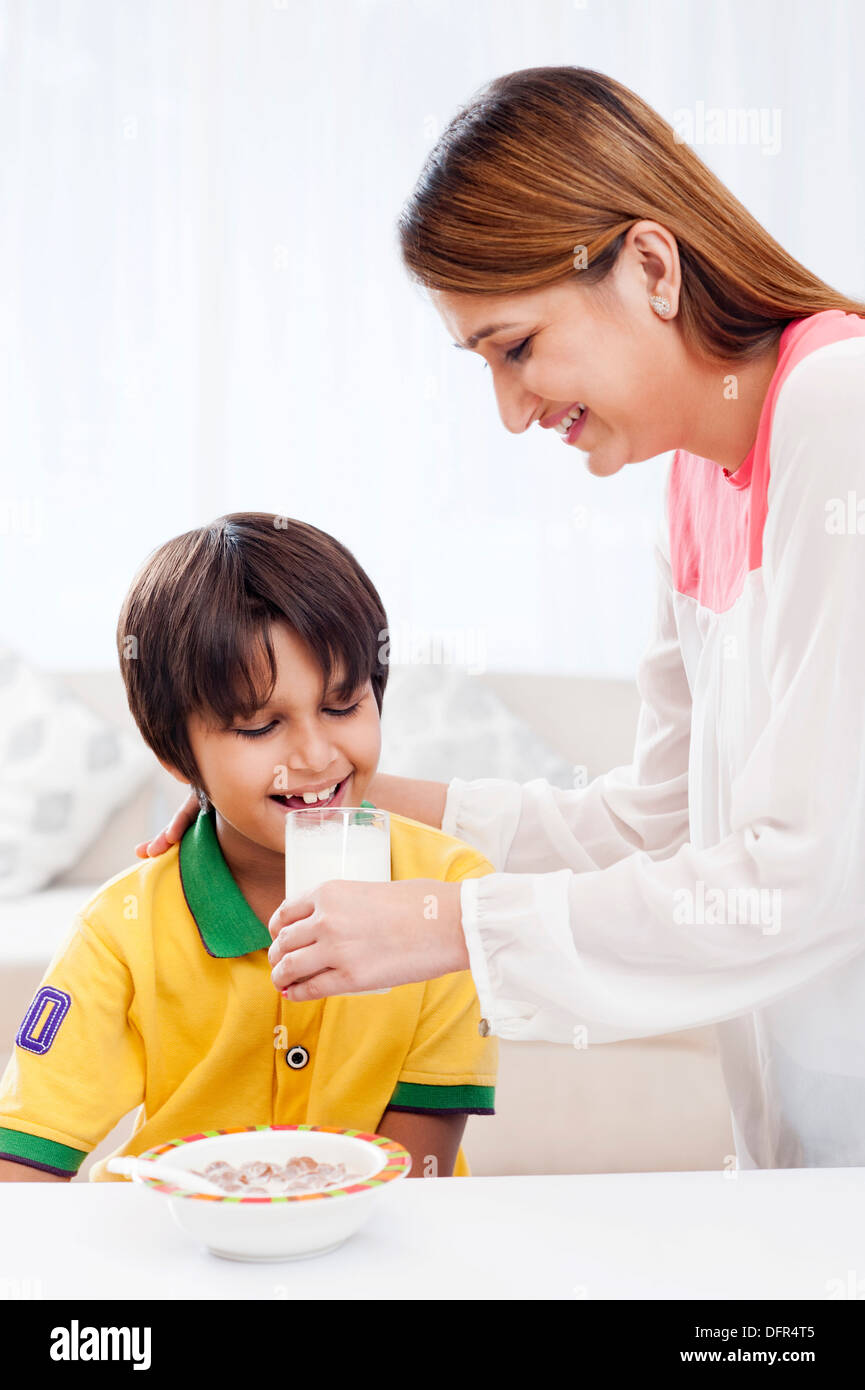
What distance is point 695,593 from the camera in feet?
4.65

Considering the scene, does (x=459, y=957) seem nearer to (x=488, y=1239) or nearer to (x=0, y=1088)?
(x=488, y=1239)

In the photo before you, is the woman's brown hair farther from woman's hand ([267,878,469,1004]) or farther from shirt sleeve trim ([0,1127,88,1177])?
shirt sleeve trim ([0,1127,88,1177])

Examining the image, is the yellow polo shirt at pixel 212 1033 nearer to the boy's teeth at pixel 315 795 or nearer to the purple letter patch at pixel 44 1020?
the purple letter patch at pixel 44 1020

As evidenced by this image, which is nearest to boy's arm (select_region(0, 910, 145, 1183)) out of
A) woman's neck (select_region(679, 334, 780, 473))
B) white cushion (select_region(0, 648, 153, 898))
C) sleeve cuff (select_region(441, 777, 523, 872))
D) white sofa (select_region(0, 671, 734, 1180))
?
sleeve cuff (select_region(441, 777, 523, 872))

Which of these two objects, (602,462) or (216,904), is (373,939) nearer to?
(216,904)

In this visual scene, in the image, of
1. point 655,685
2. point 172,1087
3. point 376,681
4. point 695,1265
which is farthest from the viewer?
point 655,685

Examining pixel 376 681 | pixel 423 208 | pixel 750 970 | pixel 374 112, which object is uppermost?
pixel 374 112

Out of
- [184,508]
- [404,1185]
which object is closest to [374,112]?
[184,508]

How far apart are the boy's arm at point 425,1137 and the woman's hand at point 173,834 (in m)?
0.37

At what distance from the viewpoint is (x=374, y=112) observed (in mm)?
3350

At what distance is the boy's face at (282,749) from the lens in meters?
1.32

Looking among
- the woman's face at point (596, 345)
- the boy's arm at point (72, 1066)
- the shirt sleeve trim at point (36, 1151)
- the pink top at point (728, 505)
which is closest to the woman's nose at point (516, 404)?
the woman's face at point (596, 345)

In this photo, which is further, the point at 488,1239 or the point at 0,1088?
the point at 0,1088

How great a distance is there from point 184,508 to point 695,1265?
280 centimetres
